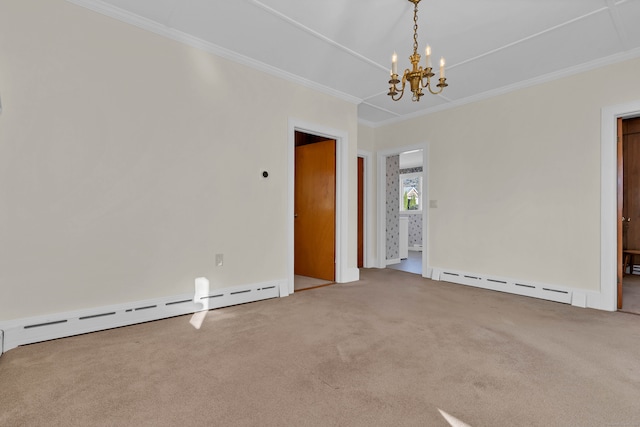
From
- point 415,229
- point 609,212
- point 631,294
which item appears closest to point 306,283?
point 609,212

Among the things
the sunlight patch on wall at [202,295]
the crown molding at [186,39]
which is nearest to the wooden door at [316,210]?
the crown molding at [186,39]

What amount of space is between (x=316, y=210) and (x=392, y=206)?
79.3 inches

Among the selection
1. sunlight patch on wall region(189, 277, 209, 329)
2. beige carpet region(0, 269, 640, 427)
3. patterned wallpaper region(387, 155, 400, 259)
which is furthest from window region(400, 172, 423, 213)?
sunlight patch on wall region(189, 277, 209, 329)

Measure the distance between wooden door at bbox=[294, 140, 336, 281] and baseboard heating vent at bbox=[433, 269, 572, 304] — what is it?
171 cm

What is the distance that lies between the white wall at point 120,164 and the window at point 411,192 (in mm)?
7062

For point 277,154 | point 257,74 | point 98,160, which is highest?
point 257,74

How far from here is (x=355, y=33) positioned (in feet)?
9.33

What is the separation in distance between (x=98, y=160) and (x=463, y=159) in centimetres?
427

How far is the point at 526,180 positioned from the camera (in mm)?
3824

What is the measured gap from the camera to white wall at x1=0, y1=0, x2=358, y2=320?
7.34 feet

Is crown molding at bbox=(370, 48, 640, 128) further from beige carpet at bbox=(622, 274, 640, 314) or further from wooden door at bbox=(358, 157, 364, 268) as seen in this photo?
beige carpet at bbox=(622, 274, 640, 314)

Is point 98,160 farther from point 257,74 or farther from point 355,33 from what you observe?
point 355,33

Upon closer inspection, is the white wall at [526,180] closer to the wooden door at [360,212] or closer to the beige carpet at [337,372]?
the beige carpet at [337,372]

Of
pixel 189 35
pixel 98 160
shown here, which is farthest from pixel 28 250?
pixel 189 35
